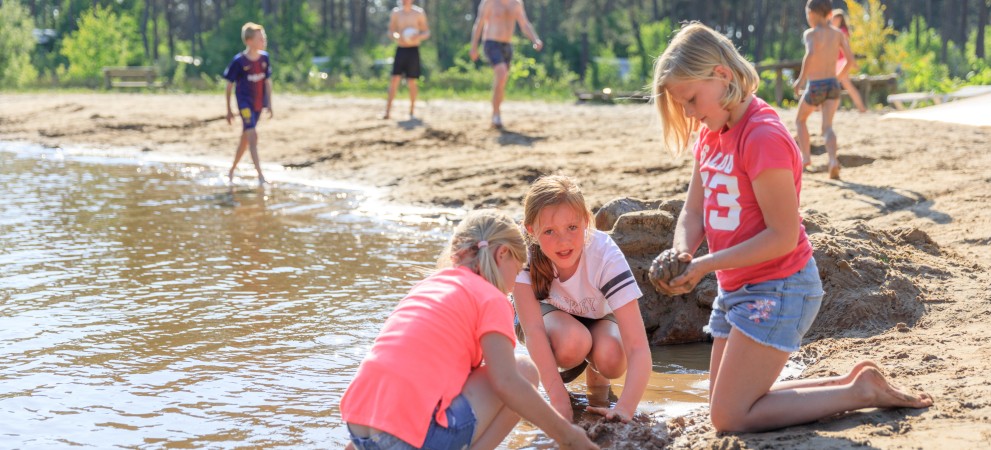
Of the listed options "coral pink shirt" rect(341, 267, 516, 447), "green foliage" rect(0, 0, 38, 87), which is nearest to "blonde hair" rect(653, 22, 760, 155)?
"coral pink shirt" rect(341, 267, 516, 447)

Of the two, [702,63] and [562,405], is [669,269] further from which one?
[562,405]

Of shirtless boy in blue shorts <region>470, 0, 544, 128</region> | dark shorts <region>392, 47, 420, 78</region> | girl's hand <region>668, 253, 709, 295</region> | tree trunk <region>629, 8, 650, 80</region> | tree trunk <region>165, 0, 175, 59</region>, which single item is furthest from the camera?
tree trunk <region>165, 0, 175, 59</region>

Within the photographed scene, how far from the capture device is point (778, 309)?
10.2 feet

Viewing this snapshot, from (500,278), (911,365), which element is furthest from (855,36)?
(500,278)

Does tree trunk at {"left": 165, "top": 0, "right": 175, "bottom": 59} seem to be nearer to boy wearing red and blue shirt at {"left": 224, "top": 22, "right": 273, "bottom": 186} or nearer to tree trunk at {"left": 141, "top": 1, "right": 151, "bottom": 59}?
tree trunk at {"left": 141, "top": 1, "right": 151, "bottom": 59}

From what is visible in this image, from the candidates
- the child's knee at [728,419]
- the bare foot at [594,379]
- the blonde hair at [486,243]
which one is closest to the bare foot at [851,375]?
the child's knee at [728,419]

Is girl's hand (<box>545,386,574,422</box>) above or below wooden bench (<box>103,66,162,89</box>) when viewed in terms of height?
below

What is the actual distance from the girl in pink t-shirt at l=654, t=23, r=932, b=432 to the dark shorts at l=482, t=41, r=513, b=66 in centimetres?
899

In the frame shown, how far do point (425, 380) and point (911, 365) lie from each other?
82.0 inches

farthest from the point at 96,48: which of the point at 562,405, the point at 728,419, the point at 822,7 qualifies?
the point at 728,419

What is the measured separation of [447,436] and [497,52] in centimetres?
963

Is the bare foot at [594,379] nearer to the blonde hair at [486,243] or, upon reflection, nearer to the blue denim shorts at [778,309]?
the blue denim shorts at [778,309]

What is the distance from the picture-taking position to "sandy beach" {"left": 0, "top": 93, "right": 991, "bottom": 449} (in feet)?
11.3

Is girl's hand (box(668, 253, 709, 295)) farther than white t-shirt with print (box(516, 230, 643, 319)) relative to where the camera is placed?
No
